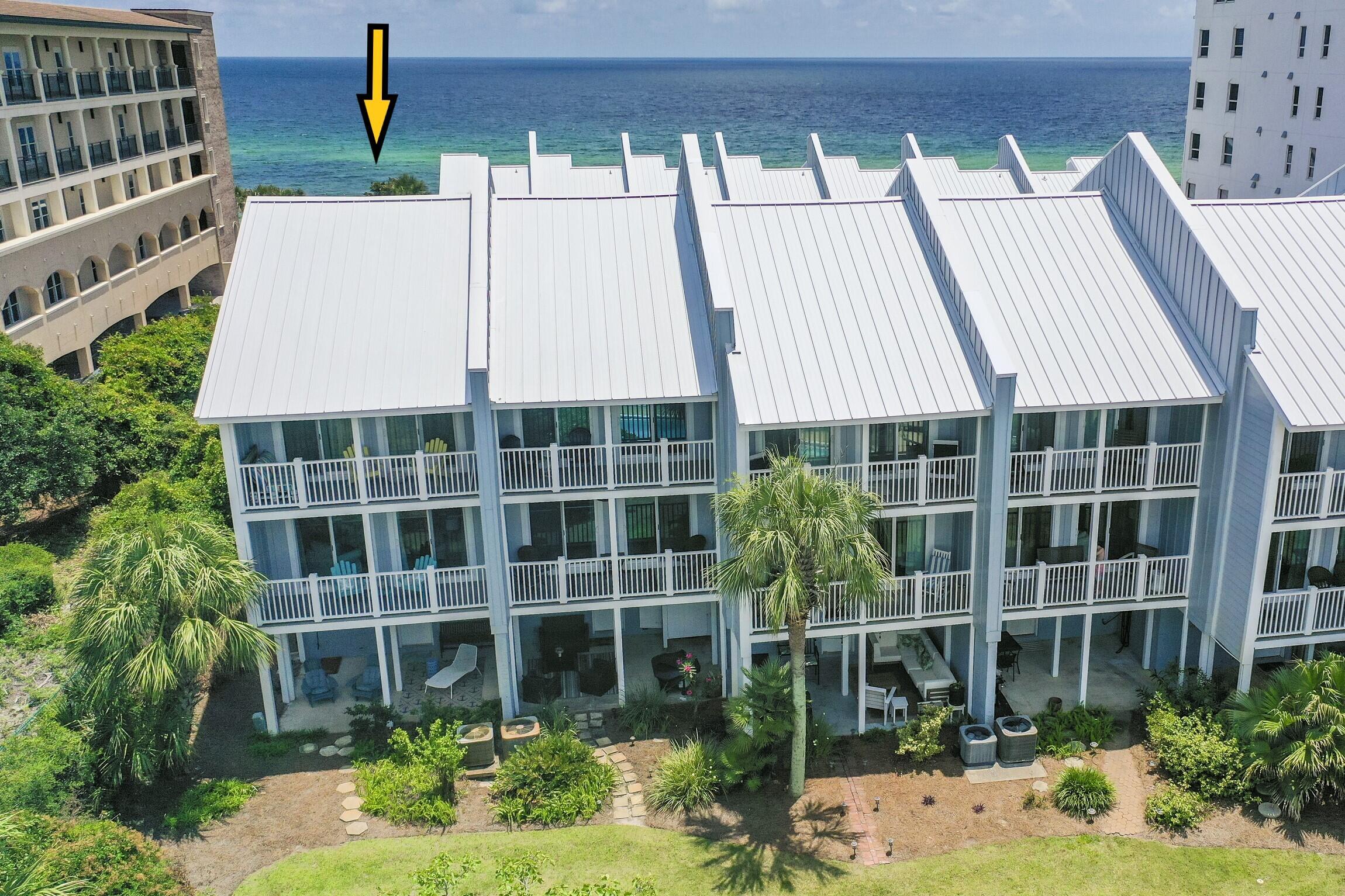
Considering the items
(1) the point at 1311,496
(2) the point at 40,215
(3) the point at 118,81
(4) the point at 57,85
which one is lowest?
(1) the point at 1311,496

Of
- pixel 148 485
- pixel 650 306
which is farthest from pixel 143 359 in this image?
pixel 650 306

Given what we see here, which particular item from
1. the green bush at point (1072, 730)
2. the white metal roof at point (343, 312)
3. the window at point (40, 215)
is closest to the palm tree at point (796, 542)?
the green bush at point (1072, 730)

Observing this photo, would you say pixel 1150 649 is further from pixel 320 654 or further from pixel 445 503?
pixel 320 654

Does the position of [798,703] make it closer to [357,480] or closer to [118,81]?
[357,480]

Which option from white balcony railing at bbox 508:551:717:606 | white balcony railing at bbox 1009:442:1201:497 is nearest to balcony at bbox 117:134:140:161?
white balcony railing at bbox 508:551:717:606

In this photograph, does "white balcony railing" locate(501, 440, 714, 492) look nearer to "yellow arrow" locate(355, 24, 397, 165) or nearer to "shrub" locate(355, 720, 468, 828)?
"shrub" locate(355, 720, 468, 828)

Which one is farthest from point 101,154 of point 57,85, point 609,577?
point 609,577
